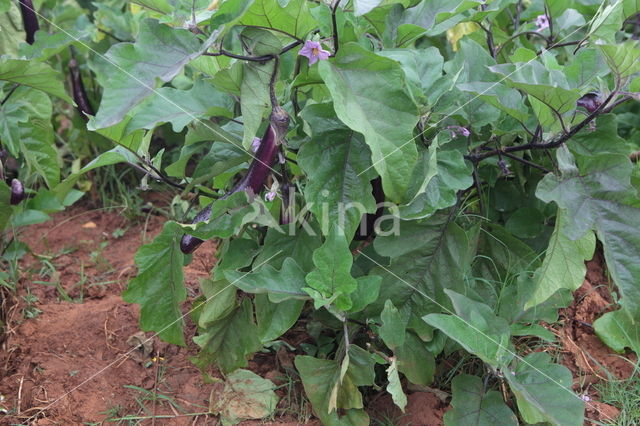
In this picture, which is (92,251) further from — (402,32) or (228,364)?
(402,32)

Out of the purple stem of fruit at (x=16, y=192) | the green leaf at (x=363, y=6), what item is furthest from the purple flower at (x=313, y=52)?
the purple stem of fruit at (x=16, y=192)

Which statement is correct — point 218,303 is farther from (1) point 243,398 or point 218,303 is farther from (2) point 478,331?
(2) point 478,331

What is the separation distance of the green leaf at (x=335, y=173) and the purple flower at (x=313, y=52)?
0.12 meters

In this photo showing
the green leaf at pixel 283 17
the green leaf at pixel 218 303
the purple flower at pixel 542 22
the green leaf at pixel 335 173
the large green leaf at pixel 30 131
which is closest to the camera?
the green leaf at pixel 283 17

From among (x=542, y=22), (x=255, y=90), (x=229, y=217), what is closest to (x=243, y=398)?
(x=229, y=217)

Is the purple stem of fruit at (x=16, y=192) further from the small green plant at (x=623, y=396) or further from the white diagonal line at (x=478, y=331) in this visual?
the small green plant at (x=623, y=396)

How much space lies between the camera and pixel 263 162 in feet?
4.94

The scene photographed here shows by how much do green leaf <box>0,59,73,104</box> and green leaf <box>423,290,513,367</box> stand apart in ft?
3.53

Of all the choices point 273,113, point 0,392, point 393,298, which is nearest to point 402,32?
point 273,113

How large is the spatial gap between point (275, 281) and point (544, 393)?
2.01 ft

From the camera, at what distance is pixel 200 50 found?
128 cm

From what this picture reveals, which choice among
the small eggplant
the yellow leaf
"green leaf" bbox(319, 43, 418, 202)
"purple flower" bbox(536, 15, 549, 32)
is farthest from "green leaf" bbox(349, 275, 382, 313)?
the yellow leaf

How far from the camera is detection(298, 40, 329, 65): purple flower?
1.39m

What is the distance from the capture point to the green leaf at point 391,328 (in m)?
1.55
